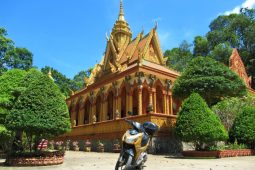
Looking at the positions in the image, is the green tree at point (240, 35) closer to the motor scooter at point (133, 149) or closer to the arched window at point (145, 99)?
the arched window at point (145, 99)

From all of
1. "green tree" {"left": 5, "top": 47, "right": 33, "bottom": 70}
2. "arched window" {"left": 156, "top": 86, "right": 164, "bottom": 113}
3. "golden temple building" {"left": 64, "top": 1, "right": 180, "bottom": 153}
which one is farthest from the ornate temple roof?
"green tree" {"left": 5, "top": 47, "right": 33, "bottom": 70}

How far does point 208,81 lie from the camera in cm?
1792

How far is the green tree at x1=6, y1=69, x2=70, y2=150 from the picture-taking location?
10414mm

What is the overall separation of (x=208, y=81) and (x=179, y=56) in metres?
33.6

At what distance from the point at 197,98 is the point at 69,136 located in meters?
15.2

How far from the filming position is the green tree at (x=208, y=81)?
18.0m

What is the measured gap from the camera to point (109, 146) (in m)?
19.3

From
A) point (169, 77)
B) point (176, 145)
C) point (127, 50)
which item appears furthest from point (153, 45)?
point (176, 145)

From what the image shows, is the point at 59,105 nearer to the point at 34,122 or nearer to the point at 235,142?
the point at 34,122

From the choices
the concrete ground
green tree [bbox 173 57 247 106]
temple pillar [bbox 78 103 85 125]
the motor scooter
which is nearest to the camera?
the motor scooter

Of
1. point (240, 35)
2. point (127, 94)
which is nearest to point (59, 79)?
point (127, 94)

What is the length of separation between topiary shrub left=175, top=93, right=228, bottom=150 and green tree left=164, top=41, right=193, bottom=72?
103 feet

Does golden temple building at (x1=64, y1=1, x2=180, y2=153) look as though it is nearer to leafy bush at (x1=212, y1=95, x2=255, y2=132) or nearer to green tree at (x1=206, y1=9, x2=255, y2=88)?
leafy bush at (x1=212, y1=95, x2=255, y2=132)

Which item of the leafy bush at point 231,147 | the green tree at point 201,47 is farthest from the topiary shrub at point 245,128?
the green tree at point 201,47
